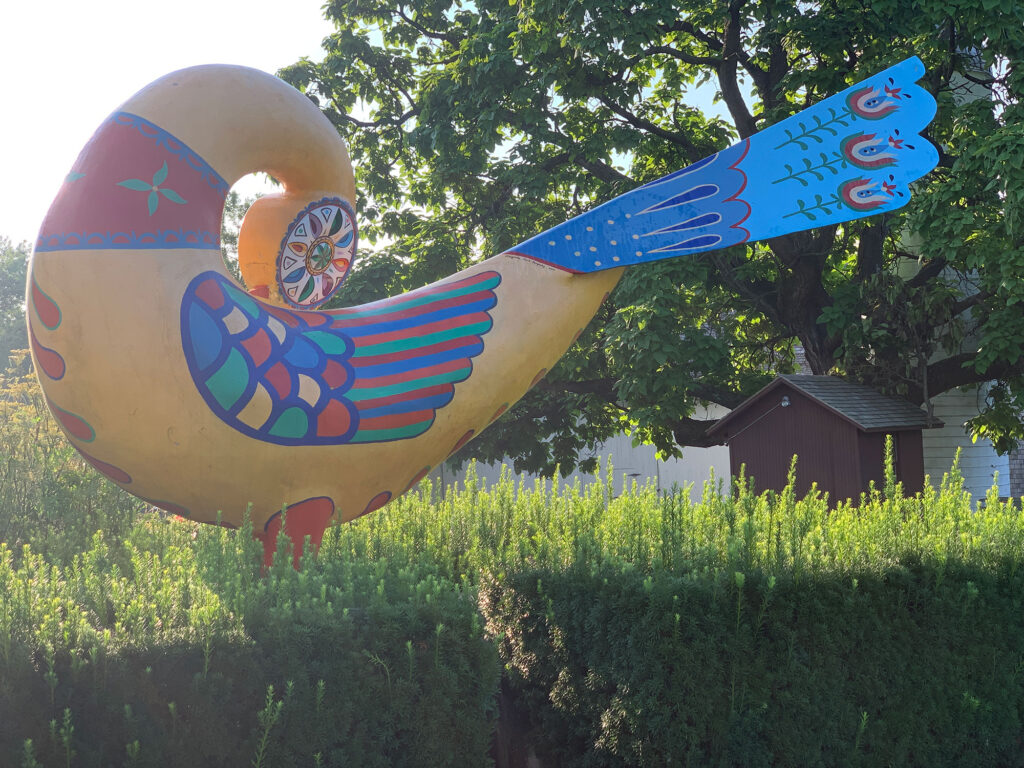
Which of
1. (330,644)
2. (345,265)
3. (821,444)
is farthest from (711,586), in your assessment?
(821,444)

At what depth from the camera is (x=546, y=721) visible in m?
3.66

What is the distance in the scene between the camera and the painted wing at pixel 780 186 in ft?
14.8

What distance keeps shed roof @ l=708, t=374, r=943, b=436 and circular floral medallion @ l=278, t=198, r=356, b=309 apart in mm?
6182

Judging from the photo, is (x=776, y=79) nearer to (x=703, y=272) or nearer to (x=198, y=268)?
(x=703, y=272)

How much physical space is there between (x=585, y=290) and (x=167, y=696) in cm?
286

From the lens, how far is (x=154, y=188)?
3.61m

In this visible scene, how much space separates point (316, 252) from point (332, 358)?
72 cm

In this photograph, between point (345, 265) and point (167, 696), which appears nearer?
point (167, 696)

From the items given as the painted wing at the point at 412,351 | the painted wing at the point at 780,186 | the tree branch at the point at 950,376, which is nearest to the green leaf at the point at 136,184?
the painted wing at the point at 412,351

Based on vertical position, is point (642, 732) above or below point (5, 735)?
below

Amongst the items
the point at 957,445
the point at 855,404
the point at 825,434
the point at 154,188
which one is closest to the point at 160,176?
the point at 154,188

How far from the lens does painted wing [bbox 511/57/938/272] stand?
450 centimetres

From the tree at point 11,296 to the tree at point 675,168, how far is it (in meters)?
30.9

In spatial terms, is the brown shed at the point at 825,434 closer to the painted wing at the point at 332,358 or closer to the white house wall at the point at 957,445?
the white house wall at the point at 957,445
